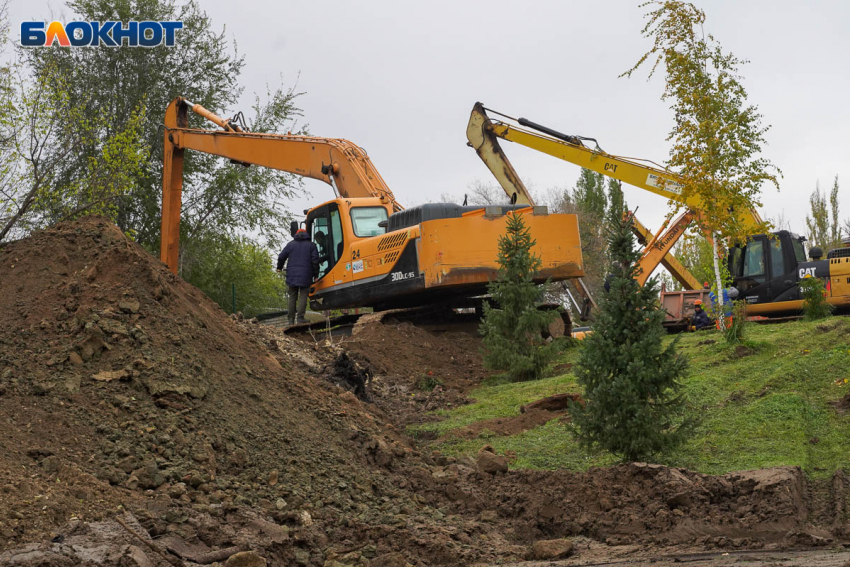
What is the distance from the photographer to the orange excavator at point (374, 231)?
15391 mm

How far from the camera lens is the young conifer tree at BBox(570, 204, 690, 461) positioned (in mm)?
7812

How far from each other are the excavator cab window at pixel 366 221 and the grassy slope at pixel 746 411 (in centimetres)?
459

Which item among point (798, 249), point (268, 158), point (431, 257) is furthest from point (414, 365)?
point (798, 249)

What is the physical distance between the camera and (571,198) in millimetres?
47812

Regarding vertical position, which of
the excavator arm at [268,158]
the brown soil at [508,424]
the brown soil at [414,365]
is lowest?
the brown soil at [508,424]

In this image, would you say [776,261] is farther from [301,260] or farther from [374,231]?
[301,260]

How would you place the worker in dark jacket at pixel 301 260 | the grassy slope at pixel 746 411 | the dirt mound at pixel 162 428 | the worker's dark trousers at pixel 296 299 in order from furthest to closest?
the worker's dark trousers at pixel 296 299 < the worker in dark jacket at pixel 301 260 < the grassy slope at pixel 746 411 < the dirt mound at pixel 162 428

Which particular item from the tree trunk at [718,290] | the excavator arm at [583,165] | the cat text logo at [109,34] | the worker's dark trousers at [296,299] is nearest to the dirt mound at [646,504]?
the tree trunk at [718,290]

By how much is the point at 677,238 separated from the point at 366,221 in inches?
306

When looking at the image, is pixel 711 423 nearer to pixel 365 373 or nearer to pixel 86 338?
pixel 365 373

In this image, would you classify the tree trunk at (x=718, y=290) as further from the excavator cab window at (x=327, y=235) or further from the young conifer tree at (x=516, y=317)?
the excavator cab window at (x=327, y=235)

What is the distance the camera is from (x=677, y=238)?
20.2 metres

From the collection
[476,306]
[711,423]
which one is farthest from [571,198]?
[711,423]

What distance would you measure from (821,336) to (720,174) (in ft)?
12.4
